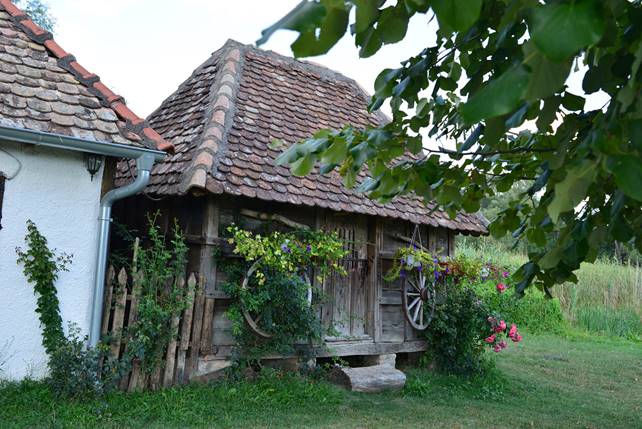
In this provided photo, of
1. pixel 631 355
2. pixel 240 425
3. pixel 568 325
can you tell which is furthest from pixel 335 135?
pixel 568 325

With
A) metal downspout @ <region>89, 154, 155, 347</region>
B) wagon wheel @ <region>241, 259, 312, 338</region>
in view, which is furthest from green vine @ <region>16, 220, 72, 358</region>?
wagon wheel @ <region>241, 259, 312, 338</region>

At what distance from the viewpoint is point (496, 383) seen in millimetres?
8055

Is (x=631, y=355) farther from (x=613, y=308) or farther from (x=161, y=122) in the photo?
(x=161, y=122)

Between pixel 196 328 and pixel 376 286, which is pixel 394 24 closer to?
pixel 196 328

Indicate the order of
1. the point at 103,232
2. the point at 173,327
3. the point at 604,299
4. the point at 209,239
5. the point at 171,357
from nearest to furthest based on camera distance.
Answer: the point at 103,232
the point at 173,327
the point at 171,357
the point at 209,239
the point at 604,299

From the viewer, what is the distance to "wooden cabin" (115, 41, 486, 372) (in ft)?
20.9

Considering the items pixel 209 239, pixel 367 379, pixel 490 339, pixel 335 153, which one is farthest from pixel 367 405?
pixel 335 153

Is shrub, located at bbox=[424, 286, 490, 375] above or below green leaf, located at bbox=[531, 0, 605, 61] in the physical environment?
below

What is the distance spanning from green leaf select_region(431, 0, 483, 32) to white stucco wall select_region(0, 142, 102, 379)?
5144 millimetres

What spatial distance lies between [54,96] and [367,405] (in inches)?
183

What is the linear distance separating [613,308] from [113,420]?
50.8ft

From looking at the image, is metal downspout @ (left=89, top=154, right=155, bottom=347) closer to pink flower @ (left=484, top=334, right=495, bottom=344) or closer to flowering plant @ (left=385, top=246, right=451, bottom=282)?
flowering plant @ (left=385, top=246, right=451, bottom=282)

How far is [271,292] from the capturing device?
6355 millimetres

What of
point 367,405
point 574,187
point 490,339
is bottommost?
point 367,405
